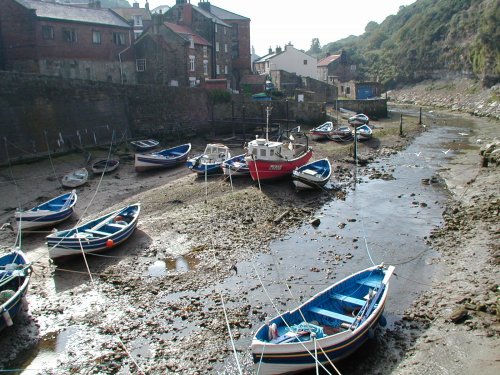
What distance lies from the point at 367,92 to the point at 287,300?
51.0m

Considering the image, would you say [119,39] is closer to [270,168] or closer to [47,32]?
[47,32]

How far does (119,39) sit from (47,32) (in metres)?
6.49

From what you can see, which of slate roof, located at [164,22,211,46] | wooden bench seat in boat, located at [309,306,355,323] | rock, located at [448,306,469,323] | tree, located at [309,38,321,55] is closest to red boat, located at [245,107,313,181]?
wooden bench seat in boat, located at [309,306,355,323]

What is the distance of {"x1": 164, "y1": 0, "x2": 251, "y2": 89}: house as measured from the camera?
46.3 metres

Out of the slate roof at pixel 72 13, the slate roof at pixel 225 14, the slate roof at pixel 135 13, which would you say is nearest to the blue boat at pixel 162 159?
the slate roof at pixel 72 13

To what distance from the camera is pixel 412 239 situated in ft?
56.0

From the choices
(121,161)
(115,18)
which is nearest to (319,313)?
(121,161)

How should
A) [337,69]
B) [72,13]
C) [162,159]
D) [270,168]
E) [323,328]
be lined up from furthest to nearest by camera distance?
1. [337,69]
2. [72,13]
3. [162,159]
4. [270,168]
5. [323,328]

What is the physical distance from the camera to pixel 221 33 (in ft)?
156

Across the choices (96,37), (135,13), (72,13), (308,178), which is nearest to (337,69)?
(135,13)

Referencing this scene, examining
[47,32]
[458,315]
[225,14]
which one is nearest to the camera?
[458,315]

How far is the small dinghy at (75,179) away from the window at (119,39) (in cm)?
1790

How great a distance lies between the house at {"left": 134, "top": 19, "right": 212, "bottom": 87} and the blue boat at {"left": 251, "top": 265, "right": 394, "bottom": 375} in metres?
31.4

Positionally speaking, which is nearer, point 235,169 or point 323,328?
point 323,328
